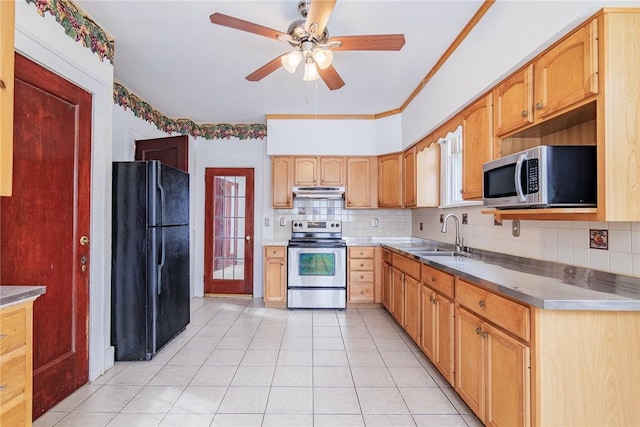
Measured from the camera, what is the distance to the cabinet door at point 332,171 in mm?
4609

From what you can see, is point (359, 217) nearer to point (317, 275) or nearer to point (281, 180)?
point (317, 275)

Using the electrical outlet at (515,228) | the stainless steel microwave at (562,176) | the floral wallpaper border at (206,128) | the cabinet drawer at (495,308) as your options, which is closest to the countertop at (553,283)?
the cabinet drawer at (495,308)

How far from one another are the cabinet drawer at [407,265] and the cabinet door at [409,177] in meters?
0.81

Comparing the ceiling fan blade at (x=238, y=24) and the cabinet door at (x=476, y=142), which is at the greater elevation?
the ceiling fan blade at (x=238, y=24)

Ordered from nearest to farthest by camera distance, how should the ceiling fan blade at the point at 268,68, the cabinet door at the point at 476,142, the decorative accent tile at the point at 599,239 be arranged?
the decorative accent tile at the point at 599,239, the cabinet door at the point at 476,142, the ceiling fan blade at the point at 268,68

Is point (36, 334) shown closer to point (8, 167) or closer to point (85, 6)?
point (8, 167)

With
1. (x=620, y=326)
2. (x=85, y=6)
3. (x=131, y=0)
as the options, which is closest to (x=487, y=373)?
(x=620, y=326)

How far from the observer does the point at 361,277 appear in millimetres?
4371

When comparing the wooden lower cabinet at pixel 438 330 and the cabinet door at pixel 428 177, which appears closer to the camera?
the wooden lower cabinet at pixel 438 330

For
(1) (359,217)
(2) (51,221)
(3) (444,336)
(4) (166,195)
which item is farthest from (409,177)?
(2) (51,221)

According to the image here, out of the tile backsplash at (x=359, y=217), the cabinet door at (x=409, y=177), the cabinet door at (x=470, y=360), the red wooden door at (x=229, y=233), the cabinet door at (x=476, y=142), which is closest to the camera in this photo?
the cabinet door at (x=470, y=360)

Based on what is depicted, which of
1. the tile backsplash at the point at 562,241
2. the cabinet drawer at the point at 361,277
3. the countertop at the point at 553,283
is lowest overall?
the cabinet drawer at the point at 361,277

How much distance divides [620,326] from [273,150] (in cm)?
397

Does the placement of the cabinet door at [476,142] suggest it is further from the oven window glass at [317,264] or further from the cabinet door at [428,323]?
the oven window glass at [317,264]
